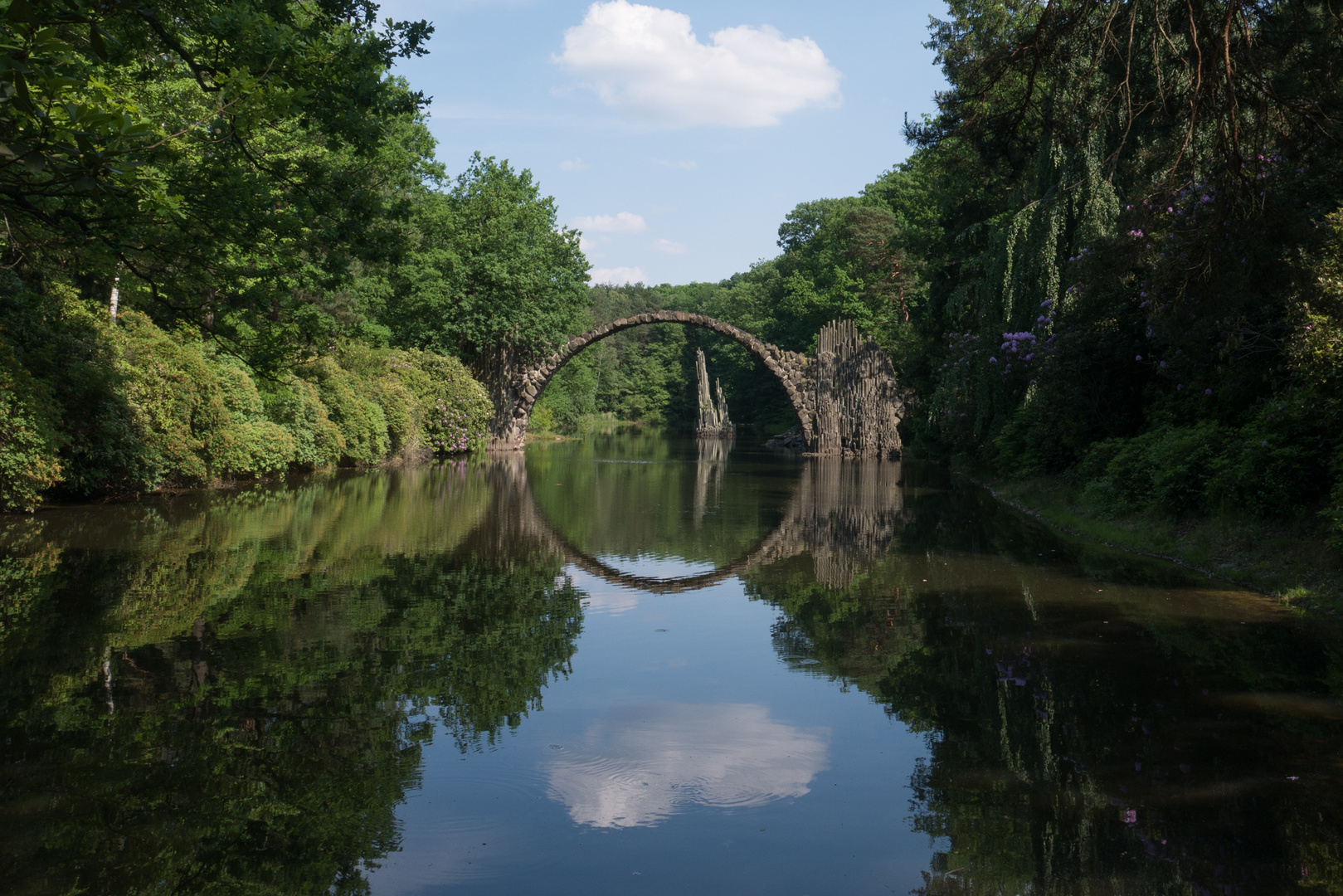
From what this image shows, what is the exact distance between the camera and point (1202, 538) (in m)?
11.2

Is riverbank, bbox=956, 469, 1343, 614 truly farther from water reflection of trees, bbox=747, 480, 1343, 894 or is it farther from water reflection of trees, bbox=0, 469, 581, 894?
water reflection of trees, bbox=0, 469, 581, 894

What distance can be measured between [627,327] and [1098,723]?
113 feet

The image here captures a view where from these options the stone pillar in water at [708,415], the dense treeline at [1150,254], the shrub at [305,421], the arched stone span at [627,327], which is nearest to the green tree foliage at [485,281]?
the arched stone span at [627,327]

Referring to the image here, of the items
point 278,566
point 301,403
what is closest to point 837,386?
point 301,403

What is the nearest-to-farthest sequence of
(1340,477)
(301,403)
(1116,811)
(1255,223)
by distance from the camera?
(1116,811)
(1255,223)
(1340,477)
(301,403)

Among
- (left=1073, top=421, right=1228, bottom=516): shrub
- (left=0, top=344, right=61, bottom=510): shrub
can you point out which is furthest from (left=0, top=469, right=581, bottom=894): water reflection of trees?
(left=1073, top=421, right=1228, bottom=516): shrub

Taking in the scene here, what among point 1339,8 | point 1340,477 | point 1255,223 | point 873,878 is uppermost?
point 1339,8

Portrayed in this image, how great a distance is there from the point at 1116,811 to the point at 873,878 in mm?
1308

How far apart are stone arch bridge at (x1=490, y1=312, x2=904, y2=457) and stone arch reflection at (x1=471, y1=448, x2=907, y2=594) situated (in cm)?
1142

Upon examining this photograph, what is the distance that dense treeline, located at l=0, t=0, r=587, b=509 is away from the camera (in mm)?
7582

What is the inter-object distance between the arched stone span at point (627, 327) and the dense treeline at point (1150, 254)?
799 cm

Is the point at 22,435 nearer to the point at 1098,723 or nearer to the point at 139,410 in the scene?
the point at 139,410

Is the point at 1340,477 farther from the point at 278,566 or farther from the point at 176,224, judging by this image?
the point at 176,224

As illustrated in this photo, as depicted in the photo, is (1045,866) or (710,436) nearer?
(1045,866)
